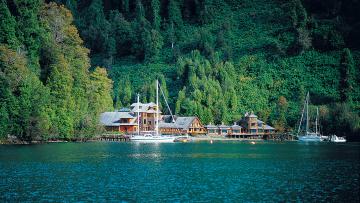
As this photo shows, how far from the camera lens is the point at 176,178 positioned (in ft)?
164

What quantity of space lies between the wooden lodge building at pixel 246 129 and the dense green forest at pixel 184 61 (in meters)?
2.17

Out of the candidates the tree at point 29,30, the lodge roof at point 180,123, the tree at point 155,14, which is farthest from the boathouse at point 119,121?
the tree at point 155,14

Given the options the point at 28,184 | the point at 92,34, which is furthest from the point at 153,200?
the point at 92,34

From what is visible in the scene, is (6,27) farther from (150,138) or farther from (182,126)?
(182,126)

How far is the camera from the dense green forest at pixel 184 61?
99.6 metres

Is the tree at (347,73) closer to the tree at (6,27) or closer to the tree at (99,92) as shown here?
the tree at (99,92)

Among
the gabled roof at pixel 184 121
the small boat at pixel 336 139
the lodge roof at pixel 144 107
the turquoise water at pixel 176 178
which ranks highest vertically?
the lodge roof at pixel 144 107

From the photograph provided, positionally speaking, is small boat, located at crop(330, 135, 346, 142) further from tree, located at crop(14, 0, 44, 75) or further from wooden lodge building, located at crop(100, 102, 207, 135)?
tree, located at crop(14, 0, 44, 75)

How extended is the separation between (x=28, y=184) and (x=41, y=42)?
209 feet

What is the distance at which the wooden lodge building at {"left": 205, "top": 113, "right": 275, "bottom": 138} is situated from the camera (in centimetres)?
13300

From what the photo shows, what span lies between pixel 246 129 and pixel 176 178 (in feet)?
283

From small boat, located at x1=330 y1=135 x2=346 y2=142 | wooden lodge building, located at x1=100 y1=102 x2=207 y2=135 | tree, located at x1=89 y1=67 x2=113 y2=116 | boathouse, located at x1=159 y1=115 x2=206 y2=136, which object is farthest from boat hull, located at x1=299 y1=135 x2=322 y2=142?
tree, located at x1=89 y1=67 x2=113 y2=116

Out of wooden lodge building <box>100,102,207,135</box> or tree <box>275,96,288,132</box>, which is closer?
wooden lodge building <box>100,102,207,135</box>

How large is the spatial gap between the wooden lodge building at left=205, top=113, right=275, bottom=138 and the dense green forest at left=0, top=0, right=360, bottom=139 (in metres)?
2.17
